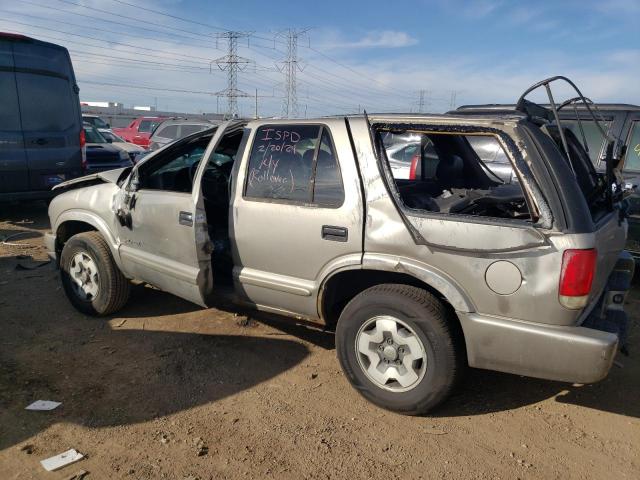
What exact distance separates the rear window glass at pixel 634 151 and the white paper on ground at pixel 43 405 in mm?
6035

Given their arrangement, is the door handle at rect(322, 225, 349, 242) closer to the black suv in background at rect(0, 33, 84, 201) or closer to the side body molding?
the side body molding

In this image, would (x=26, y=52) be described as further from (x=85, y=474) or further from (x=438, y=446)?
(x=438, y=446)

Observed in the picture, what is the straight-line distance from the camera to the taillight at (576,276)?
8.23 ft

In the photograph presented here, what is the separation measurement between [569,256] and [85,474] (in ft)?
8.68

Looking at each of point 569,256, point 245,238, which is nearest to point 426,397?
point 569,256

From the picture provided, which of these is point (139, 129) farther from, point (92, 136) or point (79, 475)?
point (79, 475)

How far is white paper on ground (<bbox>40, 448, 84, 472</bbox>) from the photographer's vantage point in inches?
104

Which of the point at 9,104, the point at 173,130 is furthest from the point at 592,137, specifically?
the point at 173,130

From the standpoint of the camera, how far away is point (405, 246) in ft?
9.61

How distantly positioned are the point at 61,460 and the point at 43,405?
2.10 feet

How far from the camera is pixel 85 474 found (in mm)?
2588

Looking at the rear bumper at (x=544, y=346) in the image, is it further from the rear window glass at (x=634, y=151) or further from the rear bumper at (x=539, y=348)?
the rear window glass at (x=634, y=151)

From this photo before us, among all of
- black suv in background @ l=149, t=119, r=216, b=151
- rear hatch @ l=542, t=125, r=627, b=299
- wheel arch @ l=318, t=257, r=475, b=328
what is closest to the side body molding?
wheel arch @ l=318, t=257, r=475, b=328

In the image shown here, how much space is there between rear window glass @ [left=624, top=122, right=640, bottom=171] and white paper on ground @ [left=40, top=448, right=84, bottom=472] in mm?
5998
